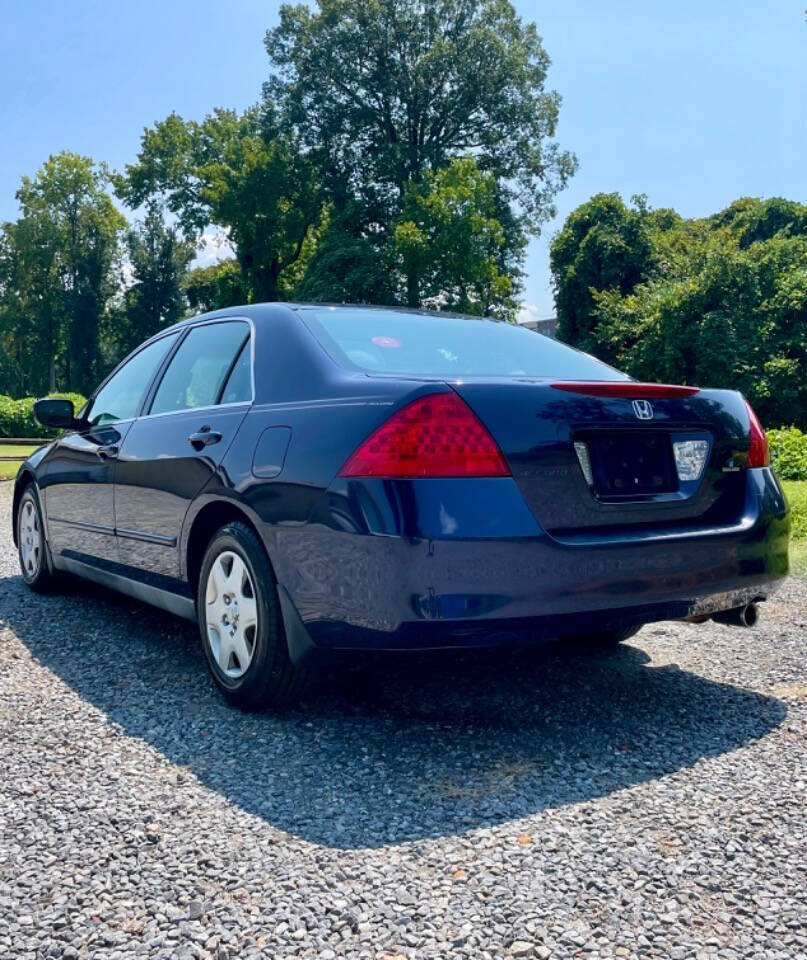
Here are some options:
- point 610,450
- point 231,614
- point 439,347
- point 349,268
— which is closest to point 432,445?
point 610,450

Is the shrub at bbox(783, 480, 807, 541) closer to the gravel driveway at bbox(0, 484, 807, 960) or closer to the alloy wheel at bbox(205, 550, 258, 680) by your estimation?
the gravel driveway at bbox(0, 484, 807, 960)

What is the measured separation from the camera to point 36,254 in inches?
2660

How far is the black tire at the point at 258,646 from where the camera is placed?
11.4 ft

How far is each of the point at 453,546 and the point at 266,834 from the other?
0.98 metres

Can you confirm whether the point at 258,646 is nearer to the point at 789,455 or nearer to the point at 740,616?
the point at 740,616

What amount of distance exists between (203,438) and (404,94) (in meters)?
40.4

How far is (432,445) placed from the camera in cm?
302

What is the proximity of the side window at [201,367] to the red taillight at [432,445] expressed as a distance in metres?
1.34

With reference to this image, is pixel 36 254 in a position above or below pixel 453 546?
above

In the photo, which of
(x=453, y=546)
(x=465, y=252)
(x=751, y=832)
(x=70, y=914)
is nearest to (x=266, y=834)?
(x=70, y=914)

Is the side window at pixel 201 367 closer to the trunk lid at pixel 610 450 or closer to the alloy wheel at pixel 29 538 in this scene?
the trunk lid at pixel 610 450

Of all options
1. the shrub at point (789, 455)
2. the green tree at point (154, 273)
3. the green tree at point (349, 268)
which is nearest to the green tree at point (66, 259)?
the green tree at point (154, 273)

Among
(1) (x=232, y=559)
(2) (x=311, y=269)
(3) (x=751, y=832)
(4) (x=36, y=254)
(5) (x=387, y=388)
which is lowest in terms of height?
(3) (x=751, y=832)

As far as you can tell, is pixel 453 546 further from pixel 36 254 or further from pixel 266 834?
pixel 36 254
